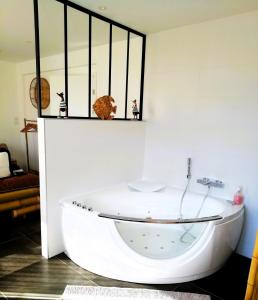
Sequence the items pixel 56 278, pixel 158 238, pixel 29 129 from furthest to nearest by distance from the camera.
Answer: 1. pixel 29 129
2. pixel 158 238
3. pixel 56 278

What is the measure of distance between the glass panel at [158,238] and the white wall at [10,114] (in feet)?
11.6

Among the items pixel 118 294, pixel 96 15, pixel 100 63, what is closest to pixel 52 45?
pixel 100 63

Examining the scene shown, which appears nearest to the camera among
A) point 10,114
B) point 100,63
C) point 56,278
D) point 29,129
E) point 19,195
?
point 56,278

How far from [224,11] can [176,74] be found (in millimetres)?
775

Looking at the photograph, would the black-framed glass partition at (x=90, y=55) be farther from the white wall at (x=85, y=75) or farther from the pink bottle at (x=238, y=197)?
the pink bottle at (x=238, y=197)

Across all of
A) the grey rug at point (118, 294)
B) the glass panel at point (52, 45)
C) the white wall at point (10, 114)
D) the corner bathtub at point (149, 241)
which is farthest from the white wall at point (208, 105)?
the white wall at point (10, 114)

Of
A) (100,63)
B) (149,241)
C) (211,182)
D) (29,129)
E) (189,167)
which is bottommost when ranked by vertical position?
(149,241)

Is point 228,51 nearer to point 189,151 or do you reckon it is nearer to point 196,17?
point 196,17

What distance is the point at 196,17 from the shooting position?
2439mm

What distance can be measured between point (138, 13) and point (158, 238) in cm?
230

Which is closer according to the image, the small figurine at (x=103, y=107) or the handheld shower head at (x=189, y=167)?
the small figurine at (x=103, y=107)

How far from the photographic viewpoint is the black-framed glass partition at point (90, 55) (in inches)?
95.9

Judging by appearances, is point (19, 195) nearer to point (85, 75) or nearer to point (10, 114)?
point (85, 75)

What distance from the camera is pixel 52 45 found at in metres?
3.53
